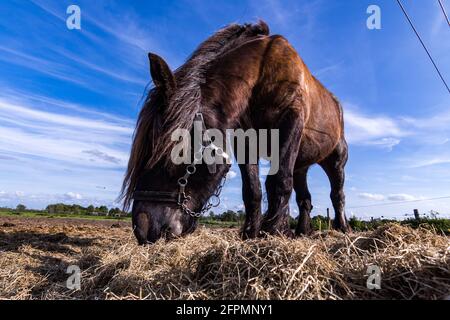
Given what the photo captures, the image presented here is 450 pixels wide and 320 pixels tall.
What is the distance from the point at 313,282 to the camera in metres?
1.71

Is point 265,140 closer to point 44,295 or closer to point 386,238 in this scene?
point 386,238

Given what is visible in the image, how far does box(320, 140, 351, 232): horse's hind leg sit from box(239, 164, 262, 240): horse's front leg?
2.95m

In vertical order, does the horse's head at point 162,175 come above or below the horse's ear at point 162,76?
below

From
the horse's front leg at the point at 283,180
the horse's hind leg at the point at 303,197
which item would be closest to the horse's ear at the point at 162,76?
the horse's front leg at the point at 283,180

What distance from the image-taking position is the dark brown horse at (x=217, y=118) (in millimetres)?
3105

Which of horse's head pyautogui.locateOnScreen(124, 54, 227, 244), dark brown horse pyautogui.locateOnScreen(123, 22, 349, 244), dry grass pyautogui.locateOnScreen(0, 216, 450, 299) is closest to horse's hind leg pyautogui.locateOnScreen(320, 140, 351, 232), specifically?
dark brown horse pyautogui.locateOnScreen(123, 22, 349, 244)

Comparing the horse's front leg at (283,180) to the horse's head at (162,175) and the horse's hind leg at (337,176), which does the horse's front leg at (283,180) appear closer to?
the horse's head at (162,175)

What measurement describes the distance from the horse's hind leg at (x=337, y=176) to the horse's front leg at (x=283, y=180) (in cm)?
308

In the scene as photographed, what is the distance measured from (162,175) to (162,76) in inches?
39.1

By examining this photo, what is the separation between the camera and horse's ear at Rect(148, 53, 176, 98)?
3.30 metres

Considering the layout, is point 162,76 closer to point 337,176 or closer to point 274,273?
point 274,273

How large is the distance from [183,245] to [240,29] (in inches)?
120

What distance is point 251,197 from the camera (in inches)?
157

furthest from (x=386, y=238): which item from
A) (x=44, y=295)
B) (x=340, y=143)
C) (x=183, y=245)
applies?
(x=340, y=143)
